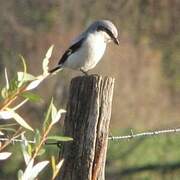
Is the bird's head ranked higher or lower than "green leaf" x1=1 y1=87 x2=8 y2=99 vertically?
higher

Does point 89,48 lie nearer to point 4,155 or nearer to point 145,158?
point 4,155

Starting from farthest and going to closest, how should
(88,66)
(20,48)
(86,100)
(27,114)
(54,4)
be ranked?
(54,4), (20,48), (27,114), (88,66), (86,100)

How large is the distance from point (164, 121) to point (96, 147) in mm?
10074

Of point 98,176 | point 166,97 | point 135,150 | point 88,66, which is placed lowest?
point 98,176

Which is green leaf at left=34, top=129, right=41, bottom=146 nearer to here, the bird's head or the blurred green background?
the bird's head

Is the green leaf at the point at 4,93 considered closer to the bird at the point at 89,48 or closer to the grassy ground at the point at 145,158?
the bird at the point at 89,48

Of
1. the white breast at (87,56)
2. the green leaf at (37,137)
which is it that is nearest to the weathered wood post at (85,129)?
the green leaf at (37,137)

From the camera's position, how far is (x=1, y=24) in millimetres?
12375

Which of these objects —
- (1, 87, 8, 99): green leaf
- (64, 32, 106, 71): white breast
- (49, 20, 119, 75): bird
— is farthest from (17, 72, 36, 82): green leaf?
(64, 32, 106, 71): white breast

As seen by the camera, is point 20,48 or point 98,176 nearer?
point 98,176

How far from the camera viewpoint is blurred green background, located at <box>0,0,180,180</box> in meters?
11.3

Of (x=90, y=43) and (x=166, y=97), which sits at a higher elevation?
(x=166, y=97)

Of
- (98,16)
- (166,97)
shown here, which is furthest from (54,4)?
(166,97)

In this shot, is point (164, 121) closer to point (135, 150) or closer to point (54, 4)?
point (135, 150)
